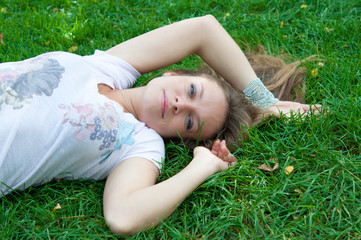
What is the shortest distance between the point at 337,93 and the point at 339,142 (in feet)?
1.90

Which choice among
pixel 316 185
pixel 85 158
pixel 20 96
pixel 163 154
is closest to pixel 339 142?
pixel 316 185

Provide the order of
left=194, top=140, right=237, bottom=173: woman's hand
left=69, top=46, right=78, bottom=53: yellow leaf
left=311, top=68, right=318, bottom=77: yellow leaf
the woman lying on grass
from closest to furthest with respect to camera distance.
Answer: the woman lying on grass < left=194, top=140, right=237, bottom=173: woman's hand < left=311, top=68, right=318, bottom=77: yellow leaf < left=69, top=46, right=78, bottom=53: yellow leaf

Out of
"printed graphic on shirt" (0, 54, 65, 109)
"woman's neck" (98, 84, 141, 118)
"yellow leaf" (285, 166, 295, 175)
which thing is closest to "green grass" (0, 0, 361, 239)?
"yellow leaf" (285, 166, 295, 175)

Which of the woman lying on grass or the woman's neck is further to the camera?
the woman's neck

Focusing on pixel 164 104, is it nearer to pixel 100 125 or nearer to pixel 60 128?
pixel 100 125

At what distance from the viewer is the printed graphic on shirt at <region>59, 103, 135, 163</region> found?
2463mm

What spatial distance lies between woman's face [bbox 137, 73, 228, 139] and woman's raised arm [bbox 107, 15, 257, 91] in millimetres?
292

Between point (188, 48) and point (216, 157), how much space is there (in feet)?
3.16

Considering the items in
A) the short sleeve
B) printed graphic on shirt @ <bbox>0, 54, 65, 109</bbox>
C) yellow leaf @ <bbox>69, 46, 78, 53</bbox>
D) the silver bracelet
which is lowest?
the silver bracelet

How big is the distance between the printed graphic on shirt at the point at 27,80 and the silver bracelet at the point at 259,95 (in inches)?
53.0

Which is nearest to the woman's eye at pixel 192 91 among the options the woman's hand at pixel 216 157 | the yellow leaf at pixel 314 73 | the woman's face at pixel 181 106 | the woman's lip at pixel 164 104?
the woman's face at pixel 181 106

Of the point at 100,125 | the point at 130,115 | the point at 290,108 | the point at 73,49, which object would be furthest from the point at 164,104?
the point at 73,49

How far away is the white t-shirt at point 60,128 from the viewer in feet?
7.89

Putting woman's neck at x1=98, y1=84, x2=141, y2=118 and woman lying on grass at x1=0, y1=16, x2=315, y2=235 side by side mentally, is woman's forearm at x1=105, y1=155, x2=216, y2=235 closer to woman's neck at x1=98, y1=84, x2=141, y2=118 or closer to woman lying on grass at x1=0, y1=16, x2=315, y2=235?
woman lying on grass at x1=0, y1=16, x2=315, y2=235
